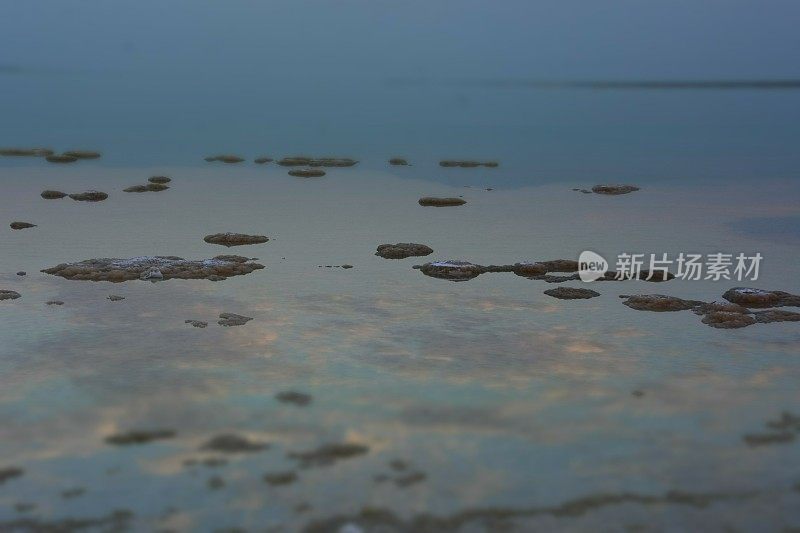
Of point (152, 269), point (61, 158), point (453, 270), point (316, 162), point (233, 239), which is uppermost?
point (316, 162)

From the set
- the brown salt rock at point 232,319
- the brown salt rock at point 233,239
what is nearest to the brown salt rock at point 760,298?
the brown salt rock at point 232,319

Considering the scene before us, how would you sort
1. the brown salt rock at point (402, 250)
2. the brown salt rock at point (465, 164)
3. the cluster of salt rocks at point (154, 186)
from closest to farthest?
the brown salt rock at point (402, 250) → the cluster of salt rocks at point (154, 186) → the brown salt rock at point (465, 164)

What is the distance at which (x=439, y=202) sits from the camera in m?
14.3

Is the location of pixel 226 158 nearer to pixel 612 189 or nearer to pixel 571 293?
pixel 612 189

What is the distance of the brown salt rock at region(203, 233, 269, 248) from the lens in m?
11.2

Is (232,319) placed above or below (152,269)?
below

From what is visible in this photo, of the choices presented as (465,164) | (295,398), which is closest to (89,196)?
(465,164)

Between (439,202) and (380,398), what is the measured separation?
812cm

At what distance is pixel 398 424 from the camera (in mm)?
5996

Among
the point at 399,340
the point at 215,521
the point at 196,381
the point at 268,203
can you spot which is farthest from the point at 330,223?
the point at 215,521

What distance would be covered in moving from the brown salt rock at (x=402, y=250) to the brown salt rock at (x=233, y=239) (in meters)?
1.44

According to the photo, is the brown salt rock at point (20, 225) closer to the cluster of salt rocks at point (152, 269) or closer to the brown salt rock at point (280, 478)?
the cluster of salt rocks at point (152, 269)

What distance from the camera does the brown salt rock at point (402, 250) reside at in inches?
416

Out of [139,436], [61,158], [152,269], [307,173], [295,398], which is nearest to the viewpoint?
[139,436]
